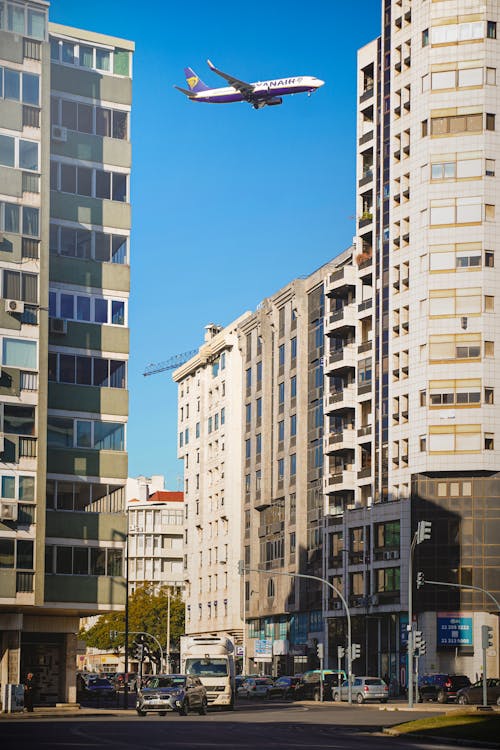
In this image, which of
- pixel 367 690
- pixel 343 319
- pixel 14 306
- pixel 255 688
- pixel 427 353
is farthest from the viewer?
pixel 343 319

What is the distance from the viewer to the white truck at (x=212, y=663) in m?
62.4

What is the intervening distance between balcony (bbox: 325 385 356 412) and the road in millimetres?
54976

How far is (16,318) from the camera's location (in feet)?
217

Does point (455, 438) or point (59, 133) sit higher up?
point (59, 133)

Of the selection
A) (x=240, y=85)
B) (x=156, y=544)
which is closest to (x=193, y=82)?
(x=240, y=85)

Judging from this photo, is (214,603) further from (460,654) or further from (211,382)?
(460,654)

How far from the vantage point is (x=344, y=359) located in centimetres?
11112

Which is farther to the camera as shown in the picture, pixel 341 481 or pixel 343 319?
pixel 343 319

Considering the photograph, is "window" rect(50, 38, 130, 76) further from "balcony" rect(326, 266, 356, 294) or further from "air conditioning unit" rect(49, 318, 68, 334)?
"balcony" rect(326, 266, 356, 294)

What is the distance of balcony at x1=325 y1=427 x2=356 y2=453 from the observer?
110250mm

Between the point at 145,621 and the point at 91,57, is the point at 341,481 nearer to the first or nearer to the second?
the point at 145,621

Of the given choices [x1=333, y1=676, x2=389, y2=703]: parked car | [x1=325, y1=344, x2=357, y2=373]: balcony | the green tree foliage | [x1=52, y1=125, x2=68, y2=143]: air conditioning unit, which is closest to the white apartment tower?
the green tree foliage

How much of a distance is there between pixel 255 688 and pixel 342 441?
76.2 ft

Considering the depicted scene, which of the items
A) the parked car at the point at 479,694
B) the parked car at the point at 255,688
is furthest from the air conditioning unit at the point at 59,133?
the parked car at the point at 255,688
